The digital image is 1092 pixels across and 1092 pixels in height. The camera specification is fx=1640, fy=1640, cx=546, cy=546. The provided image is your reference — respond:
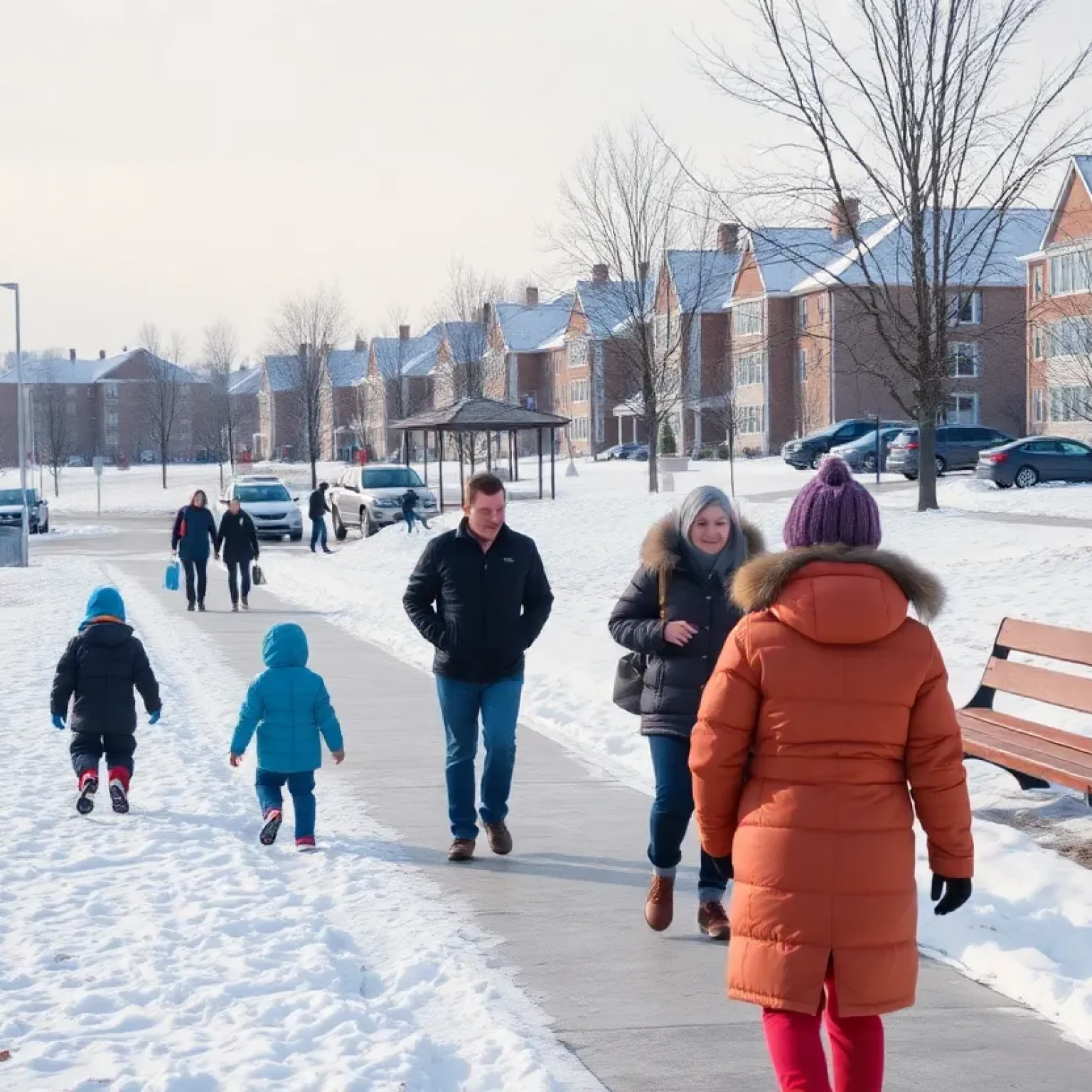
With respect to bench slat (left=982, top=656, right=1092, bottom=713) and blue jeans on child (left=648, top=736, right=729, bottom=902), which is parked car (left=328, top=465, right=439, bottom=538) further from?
blue jeans on child (left=648, top=736, right=729, bottom=902)

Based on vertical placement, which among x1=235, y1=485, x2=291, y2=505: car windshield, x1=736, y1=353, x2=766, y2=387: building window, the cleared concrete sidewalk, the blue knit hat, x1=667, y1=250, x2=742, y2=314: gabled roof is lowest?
the cleared concrete sidewalk

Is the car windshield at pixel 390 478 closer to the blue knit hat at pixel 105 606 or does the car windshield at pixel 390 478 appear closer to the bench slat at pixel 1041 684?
the blue knit hat at pixel 105 606

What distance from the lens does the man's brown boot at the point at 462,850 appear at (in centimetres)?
753

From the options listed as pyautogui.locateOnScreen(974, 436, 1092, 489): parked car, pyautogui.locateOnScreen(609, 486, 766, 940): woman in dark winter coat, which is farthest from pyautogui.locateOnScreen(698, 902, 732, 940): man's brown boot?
pyautogui.locateOnScreen(974, 436, 1092, 489): parked car

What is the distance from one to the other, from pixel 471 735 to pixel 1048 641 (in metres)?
3.04

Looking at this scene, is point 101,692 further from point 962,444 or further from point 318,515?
point 962,444

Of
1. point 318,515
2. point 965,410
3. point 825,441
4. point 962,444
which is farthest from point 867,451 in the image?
point 318,515

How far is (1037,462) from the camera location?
41.0 metres

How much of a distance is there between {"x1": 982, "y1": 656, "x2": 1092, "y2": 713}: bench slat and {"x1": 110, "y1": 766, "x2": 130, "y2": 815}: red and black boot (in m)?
4.68

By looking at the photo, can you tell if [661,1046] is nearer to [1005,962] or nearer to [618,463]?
[1005,962]

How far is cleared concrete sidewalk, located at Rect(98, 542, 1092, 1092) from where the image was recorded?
15.7ft

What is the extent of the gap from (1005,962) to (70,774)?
6.00 meters

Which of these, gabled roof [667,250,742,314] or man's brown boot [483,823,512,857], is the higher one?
gabled roof [667,250,742,314]

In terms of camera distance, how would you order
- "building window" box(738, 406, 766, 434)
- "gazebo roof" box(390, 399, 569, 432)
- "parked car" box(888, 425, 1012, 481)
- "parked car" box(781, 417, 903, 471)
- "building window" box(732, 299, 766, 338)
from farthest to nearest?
"building window" box(738, 406, 766, 434)
"building window" box(732, 299, 766, 338)
"parked car" box(781, 417, 903, 471)
"parked car" box(888, 425, 1012, 481)
"gazebo roof" box(390, 399, 569, 432)
